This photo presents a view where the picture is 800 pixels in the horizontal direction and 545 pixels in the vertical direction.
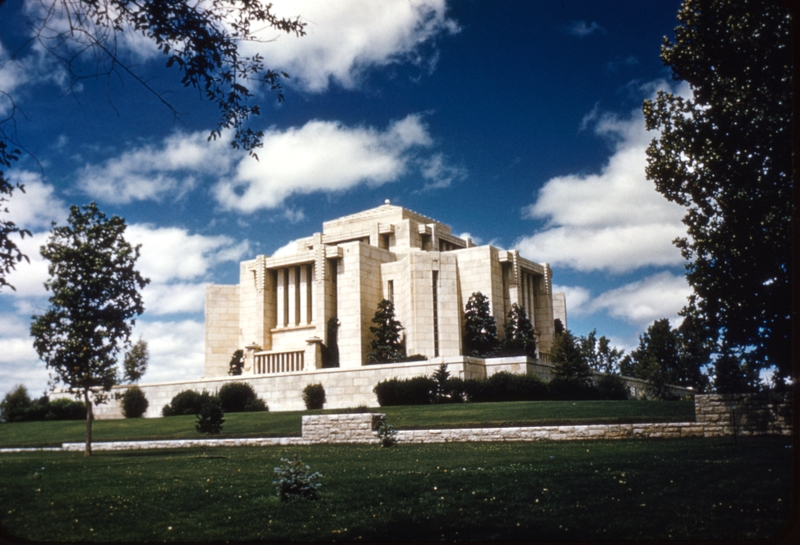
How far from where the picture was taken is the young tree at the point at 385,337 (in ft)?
117

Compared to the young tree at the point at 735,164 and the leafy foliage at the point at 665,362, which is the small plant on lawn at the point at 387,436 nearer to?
the young tree at the point at 735,164

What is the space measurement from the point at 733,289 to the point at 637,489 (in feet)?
21.7

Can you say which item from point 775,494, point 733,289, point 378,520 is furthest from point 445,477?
point 733,289

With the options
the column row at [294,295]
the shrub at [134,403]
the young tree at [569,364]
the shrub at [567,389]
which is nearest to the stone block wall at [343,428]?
the shrub at [567,389]

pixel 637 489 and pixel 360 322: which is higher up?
pixel 360 322

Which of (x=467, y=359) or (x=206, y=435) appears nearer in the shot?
(x=206, y=435)

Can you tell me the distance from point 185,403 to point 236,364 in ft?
24.1

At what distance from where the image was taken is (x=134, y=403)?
3791cm

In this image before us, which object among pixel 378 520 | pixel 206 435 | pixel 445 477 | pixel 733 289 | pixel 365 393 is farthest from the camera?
pixel 365 393

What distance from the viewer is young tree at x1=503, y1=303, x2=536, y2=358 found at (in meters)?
35.5

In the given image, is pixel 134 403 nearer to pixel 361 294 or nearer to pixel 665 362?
pixel 361 294

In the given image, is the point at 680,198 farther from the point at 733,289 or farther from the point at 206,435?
the point at 206,435

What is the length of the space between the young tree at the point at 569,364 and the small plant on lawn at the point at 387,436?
12.9m

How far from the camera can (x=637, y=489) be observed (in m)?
9.84
